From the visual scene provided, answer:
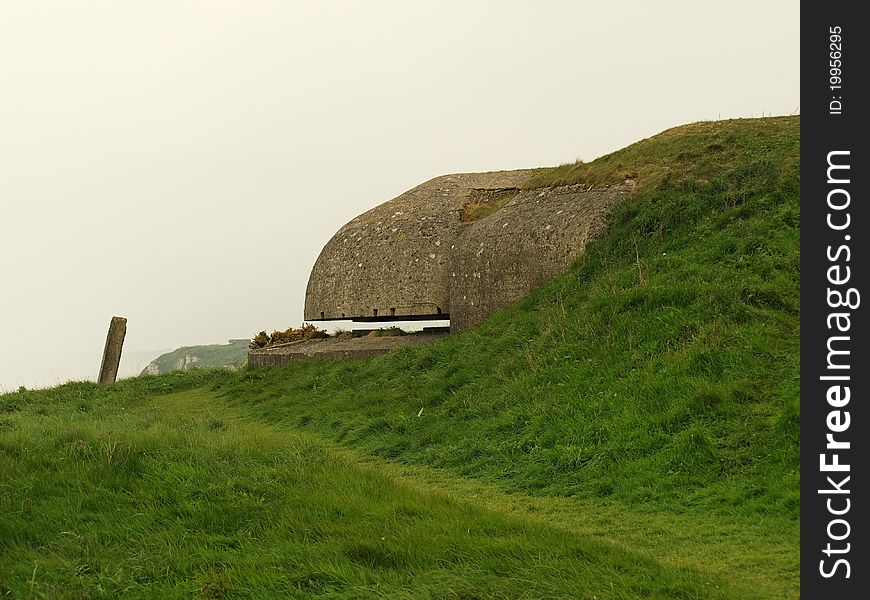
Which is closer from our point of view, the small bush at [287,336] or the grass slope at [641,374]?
the grass slope at [641,374]

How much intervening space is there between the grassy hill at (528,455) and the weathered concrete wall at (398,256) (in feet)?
8.78

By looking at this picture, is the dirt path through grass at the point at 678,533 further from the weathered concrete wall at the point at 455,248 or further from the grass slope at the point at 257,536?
the weathered concrete wall at the point at 455,248

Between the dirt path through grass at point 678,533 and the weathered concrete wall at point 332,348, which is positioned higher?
the weathered concrete wall at point 332,348

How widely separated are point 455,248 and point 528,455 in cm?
787

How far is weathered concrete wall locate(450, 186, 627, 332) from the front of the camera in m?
13.5

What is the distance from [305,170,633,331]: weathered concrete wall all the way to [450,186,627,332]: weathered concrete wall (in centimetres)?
2

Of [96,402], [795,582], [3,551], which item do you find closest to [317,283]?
[96,402]

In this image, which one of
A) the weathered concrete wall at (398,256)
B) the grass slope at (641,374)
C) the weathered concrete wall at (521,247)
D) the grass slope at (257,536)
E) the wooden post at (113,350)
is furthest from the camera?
the wooden post at (113,350)

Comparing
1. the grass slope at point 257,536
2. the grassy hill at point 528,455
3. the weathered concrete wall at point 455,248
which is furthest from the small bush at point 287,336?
the grass slope at point 257,536

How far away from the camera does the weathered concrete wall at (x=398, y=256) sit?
1645cm

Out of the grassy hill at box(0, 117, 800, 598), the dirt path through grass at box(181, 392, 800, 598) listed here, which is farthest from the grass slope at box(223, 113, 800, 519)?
the dirt path through grass at box(181, 392, 800, 598)

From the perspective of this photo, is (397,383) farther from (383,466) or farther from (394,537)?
(394,537)

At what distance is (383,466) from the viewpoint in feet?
28.7

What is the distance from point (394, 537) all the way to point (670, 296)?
236 inches
